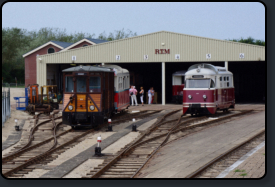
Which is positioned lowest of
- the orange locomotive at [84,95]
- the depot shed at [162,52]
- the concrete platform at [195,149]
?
the concrete platform at [195,149]

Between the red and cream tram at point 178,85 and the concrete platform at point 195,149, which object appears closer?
the concrete platform at point 195,149

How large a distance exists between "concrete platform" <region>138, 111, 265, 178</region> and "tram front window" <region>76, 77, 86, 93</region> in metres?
5.57

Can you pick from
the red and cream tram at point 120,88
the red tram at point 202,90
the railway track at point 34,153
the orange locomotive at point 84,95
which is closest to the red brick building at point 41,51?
the red and cream tram at point 120,88

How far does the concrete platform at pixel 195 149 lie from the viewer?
10.4m

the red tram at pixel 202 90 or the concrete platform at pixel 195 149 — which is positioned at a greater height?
the red tram at pixel 202 90

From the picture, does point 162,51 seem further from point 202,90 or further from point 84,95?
point 84,95

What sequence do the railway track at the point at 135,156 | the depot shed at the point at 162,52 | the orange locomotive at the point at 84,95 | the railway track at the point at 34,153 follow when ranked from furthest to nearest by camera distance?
1. the depot shed at the point at 162,52
2. the orange locomotive at the point at 84,95
3. the railway track at the point at 34,153
4. the railway track at the point at 135,156

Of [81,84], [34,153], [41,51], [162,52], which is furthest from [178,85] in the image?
[41,51]

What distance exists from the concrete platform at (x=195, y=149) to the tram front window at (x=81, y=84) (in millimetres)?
5565

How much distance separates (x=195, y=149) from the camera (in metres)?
13.5

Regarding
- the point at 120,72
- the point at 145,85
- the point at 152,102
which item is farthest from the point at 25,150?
the point at 145,85

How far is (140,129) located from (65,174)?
9148mm

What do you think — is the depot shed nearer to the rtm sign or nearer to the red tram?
the rtm sign

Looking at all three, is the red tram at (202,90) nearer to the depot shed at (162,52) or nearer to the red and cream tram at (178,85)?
the depot shed at (162,52)
